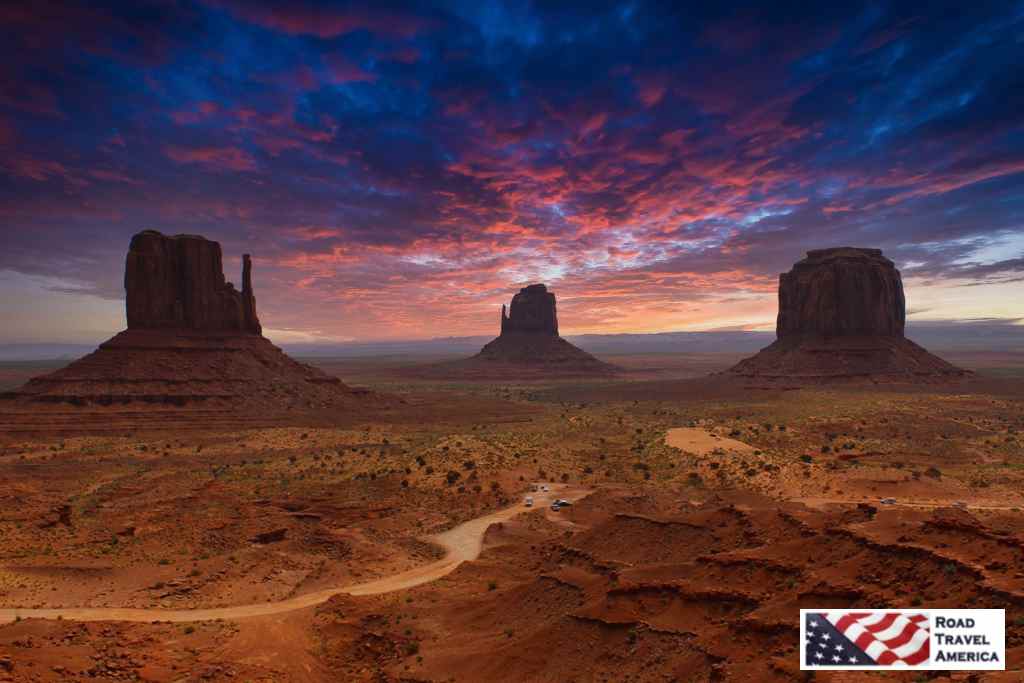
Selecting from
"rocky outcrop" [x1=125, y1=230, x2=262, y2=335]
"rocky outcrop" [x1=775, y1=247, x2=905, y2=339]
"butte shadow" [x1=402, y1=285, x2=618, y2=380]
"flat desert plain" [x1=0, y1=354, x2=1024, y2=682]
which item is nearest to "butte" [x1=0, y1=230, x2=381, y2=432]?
"rocky outcrop" [x1=125, y1=230, x2=262, y2=335]

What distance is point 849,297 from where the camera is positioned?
116 meters

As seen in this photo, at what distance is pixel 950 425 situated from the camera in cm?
5722

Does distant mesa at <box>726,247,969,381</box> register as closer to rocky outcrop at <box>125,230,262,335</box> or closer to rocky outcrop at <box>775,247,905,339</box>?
rocky outcrop at <box>775,247,905,339</box>

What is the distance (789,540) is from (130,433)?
69.6m

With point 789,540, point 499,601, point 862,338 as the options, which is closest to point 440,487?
point 499,601

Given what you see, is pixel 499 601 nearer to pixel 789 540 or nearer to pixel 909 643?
pixel 789 540

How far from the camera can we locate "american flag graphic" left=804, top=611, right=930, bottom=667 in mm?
10977

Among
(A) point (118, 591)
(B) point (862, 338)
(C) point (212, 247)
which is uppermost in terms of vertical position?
(C) point (212, 247)

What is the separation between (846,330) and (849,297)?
7.40 metres

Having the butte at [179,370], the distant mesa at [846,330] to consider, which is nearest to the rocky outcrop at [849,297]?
the distant mesa at [846,330]

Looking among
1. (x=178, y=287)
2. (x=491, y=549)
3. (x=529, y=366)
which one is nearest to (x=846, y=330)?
(x=529, y=366)

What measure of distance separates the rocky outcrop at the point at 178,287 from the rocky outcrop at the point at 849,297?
119483mm

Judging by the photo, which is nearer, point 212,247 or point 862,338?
point 212,247

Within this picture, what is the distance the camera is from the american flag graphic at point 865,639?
36.0 ft
